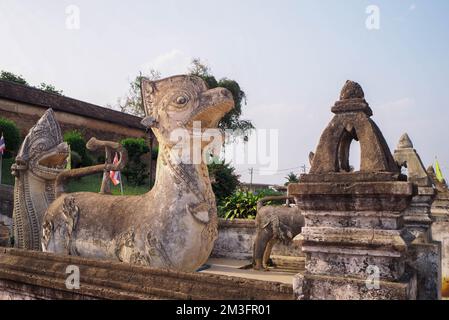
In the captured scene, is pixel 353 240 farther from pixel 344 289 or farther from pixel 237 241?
pixel 237 241

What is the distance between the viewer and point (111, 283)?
10.1 feet

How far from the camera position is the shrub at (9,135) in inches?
716

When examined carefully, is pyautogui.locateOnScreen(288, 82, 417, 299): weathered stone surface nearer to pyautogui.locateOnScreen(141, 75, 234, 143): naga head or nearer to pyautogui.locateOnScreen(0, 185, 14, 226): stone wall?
pyautogui.locateOnScreen(141, 75, 234, 143): naga head

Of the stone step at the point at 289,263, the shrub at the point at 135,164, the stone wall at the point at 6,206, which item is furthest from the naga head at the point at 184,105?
the shrub at the point at 135,164

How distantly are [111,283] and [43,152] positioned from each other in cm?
302

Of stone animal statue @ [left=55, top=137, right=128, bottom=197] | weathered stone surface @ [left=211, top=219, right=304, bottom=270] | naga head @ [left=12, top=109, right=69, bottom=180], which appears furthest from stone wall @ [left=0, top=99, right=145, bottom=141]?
stone animal statue @ [left=55, top=137, right=128, bottom=197]

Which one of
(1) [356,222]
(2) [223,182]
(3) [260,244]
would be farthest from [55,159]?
(2) [223,182]

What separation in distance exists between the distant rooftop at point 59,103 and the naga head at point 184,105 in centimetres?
2005

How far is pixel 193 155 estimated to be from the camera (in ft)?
12.9

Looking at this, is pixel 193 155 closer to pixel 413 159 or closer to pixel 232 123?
pixel 413 159

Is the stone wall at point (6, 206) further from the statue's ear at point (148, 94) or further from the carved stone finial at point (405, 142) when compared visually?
the carved stone finial at point (405, 142)

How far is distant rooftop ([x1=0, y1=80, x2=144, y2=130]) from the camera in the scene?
21938mm

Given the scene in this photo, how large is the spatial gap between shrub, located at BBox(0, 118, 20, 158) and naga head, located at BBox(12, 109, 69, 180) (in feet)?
46.4

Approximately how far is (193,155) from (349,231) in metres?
1.93
